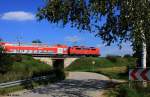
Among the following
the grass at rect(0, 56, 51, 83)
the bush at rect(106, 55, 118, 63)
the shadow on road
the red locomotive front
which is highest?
the red locomotive front

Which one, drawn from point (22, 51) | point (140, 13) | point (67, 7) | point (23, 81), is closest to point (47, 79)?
point (23, 81)

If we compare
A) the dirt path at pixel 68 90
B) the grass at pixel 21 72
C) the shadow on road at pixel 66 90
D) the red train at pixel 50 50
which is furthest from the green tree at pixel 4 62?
the red train at pixel 50 50

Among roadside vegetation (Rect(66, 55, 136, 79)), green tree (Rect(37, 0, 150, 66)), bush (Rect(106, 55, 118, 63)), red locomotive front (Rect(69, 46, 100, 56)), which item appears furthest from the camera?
bush (Rect(106, 55, 118, 63))

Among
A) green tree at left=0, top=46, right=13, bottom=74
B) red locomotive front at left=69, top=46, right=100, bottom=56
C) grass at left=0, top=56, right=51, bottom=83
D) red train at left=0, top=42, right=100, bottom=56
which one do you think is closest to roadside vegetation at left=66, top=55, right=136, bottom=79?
red locomotive front at left=69, top=46, right=100, bottom=56

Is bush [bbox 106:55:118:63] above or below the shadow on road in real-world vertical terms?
above

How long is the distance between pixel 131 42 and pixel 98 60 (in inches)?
3290

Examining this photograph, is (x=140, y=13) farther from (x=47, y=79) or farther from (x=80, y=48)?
(x=80, y=48)

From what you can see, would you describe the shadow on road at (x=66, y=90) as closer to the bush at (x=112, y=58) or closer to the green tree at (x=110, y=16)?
the green tree at (x=110, y=16)

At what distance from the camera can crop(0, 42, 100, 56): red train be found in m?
101

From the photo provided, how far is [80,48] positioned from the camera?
113688mm

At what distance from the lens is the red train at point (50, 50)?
101 metres

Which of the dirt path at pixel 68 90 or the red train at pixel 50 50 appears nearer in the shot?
the dirt path at pixel 68 90

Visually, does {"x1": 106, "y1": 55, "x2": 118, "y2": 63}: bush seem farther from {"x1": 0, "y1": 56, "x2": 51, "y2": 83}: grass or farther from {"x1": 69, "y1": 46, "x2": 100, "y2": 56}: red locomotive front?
{"x1": 0, "y1": 56, "x2": 51, "y2": 83}: grass

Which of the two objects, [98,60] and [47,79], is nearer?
[47,79]
